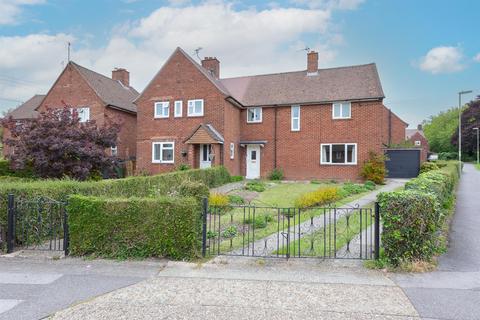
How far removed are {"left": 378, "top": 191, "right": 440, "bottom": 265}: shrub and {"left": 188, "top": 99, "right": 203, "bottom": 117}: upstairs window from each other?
17.3 m

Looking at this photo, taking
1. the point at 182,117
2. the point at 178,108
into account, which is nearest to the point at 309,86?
the point at 182,117

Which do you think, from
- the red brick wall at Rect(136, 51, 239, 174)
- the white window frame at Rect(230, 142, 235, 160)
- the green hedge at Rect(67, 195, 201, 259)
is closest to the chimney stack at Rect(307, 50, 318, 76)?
the red brick wall at Rect(136, 51, 239, 174)

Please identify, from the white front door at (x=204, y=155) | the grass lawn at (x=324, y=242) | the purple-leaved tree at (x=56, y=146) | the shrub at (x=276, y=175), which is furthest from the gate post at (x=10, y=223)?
the shrub at (x=276, y=175)

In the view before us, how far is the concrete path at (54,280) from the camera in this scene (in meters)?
4.33

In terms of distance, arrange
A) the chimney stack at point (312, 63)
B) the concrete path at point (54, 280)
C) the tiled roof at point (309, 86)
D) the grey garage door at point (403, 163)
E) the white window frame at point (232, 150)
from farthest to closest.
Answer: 1. the grey garage door at point (403, 163)
2. the chimney stack at point (312, 63)
3. the white window frame at point (232, 150)
4. the tiled roof at point (309, 86)
5. the concrete path at point (54, 280)

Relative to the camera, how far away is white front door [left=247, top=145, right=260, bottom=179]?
78.2 feet

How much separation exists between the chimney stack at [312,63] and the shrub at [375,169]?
795 cm

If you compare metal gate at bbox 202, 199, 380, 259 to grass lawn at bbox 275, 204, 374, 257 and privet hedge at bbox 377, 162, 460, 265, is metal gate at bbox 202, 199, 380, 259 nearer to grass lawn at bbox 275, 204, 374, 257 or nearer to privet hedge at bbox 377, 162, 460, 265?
grass lawn at bbox 275, 204, 374, 257

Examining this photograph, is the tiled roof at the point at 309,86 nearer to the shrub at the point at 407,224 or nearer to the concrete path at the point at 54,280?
the shrub at the point at 407,224

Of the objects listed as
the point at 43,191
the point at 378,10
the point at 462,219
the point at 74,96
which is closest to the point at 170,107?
the point at 74,96

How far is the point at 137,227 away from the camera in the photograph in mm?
6199

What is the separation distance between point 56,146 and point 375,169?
17604 mm

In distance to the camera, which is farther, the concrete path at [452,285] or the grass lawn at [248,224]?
the grass lawn at [248,224]

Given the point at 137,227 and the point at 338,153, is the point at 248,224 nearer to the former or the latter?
the point at 137,227
